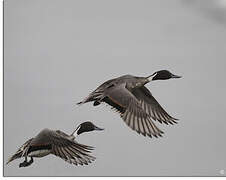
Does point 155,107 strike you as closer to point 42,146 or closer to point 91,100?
point 91,100

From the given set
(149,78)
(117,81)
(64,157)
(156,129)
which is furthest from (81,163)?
(149,78)

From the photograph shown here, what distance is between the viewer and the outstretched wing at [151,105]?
4.97 meters

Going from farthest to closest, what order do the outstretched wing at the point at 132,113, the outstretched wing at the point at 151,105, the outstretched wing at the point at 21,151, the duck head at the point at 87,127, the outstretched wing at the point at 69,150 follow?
the outstretched wing at the point at 151,105 → the duck head at the point at 87,127 → the outstretched wing at the point at 132,113 → the outstretched wing at the point at 21,151 → the outstretched wing at the point at 69,150

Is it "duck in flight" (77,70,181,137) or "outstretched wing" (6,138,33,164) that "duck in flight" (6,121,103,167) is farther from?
"duck in flight" (77,70,181,137)

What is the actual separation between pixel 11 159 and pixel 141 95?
1.30 metres

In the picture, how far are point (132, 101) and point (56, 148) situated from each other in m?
0.72

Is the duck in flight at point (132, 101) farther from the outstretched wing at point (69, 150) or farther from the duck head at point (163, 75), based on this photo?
the outstretched wing at point (69, 150)

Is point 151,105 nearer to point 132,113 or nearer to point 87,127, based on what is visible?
point 87,127

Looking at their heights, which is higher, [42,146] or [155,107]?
[155,107]

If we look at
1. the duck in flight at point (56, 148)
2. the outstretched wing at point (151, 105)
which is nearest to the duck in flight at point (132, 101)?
the outstretched wing at point (151, 105)

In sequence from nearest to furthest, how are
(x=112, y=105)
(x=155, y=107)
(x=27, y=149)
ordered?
1. (x=27, y=149)
2. (x=112, y=105)
3. (x=155, y=107)

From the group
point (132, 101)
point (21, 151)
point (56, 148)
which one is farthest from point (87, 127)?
point (56, 148)

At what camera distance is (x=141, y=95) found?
502 cm

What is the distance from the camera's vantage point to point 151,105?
5.03 metres
